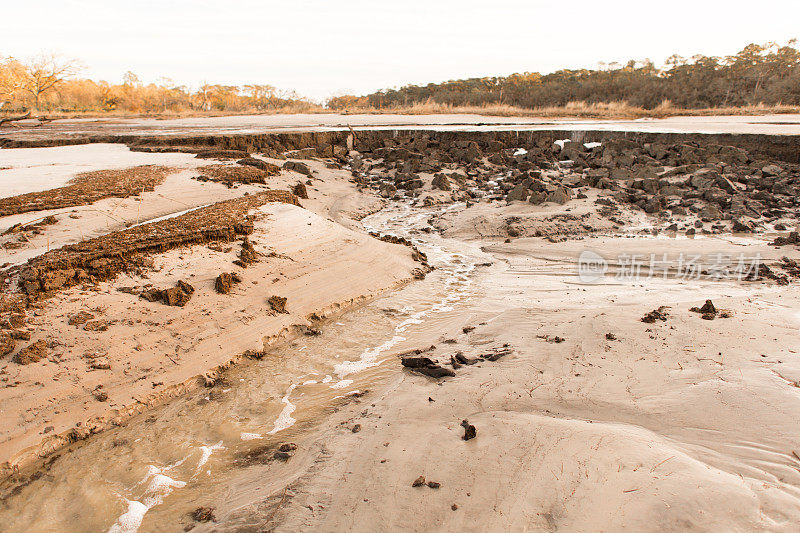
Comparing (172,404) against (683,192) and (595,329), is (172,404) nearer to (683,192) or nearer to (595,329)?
(595,329)

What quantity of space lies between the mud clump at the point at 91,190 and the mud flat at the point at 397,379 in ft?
1.94

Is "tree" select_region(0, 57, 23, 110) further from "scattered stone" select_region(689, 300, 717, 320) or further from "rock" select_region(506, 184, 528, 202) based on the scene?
"scattered stone" select_region(689, 300, 717, 320)

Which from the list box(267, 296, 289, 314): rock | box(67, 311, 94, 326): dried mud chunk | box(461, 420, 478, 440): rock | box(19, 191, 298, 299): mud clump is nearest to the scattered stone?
box(461, 420, 478, 440): rock

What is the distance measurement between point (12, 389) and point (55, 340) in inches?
21.0

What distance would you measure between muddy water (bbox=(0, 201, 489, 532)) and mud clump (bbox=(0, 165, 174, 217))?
4.08 metres

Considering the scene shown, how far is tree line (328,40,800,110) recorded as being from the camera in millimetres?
27734

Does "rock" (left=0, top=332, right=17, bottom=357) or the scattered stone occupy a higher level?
"rock" (left=0, top=332, right=17, bottom=357)

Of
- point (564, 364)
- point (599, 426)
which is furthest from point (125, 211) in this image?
point (599, 426)

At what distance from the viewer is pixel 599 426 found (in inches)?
115

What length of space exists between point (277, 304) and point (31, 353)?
2.16 metres

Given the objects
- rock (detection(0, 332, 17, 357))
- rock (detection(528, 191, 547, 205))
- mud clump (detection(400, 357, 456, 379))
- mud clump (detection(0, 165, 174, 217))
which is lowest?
mud clump (detection(400, 357, 456, 379))

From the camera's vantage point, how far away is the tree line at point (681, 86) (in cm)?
2773

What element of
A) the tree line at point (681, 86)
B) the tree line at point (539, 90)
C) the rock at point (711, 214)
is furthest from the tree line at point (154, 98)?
the rock at point (711, 214)

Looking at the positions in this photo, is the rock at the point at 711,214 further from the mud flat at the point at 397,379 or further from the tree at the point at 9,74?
the tree at the point at 9,74
